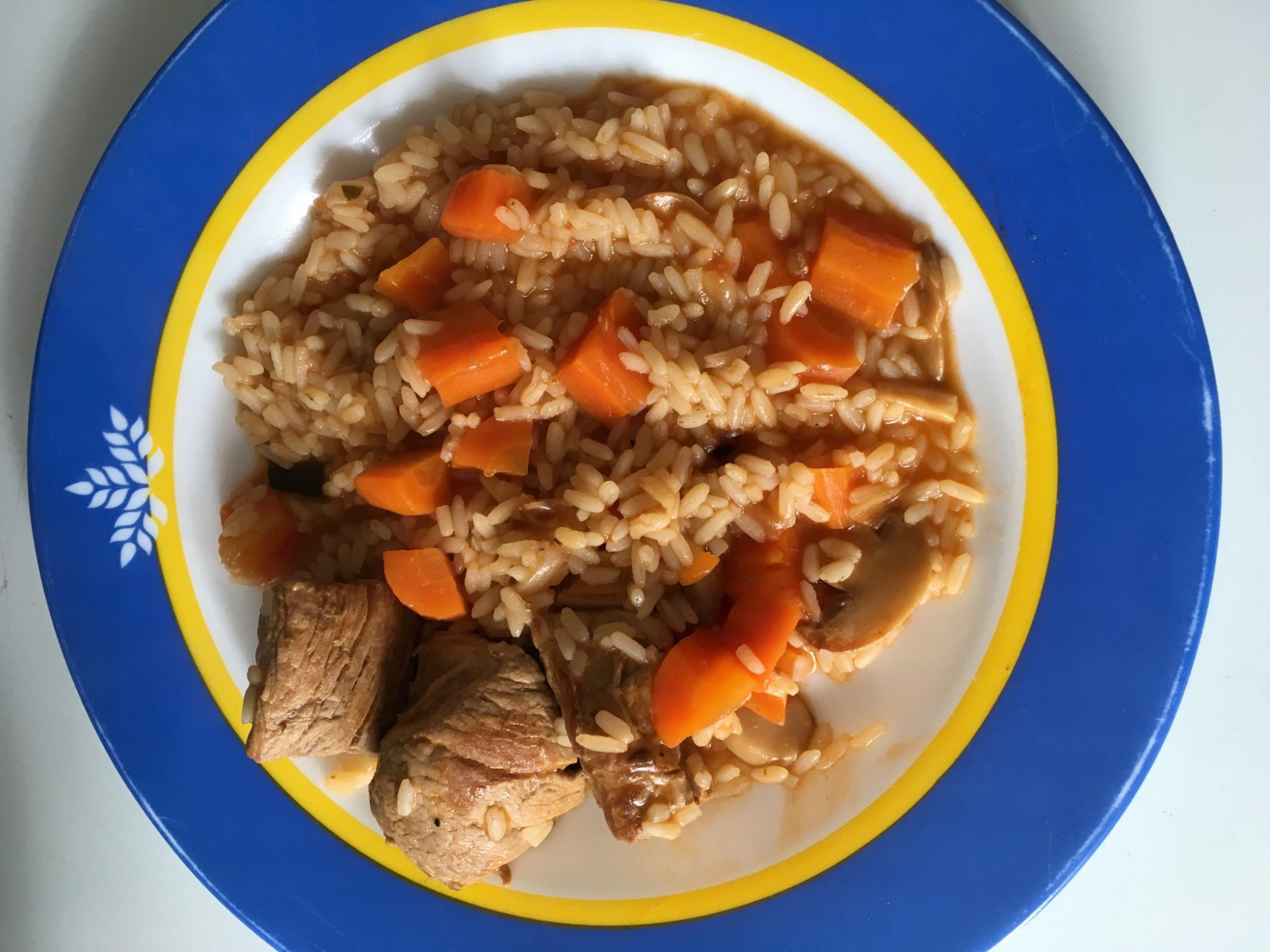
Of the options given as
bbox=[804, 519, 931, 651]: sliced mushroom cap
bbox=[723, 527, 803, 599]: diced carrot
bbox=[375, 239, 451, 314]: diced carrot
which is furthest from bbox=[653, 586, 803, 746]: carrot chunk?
bbox=[375, 239, 451, 314]: diced carrot

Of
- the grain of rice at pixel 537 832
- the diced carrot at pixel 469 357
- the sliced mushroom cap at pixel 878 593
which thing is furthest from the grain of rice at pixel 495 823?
the diced carrot at pixel 469 357

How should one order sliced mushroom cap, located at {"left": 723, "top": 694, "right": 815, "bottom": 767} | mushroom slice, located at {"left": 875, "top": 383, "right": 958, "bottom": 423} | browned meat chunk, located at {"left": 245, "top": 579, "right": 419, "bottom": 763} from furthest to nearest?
sliced mushroom cap, located at {"left": 723, "top": 694, "right": 815, "bottom": 767}, mushroom slice, located at {"left": 875, "top": 383, "right": 958, "bottom": 423}, browned meat chunk, located at {"left": 245, "top": 579, "right": 419, "bottom": 763}

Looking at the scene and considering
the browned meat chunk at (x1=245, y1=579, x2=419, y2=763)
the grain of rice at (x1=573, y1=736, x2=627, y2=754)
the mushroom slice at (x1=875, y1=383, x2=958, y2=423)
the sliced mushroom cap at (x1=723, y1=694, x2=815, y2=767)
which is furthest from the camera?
the sliced mushroom cap at (x1=723, y1=694, x2=815, y2=767)

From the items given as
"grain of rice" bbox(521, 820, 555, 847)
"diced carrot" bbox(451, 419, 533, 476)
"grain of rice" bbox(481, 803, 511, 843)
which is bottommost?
"grain of rice" bbox(521, 820, 555, 847)

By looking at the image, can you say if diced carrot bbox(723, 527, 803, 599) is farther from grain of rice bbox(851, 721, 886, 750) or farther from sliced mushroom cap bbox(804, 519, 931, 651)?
grain of rice bbox(851, 721, 886, 750)

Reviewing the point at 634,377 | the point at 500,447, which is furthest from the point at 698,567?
the point at 500,447

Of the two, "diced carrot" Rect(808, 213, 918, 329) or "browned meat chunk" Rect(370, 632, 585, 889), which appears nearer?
"browned meat chunk" Rect(370, 632, 585, 889)

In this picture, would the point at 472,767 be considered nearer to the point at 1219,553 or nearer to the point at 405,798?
the point at 405,798

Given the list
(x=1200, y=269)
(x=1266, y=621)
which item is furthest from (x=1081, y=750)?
(x=1200, y=269)
